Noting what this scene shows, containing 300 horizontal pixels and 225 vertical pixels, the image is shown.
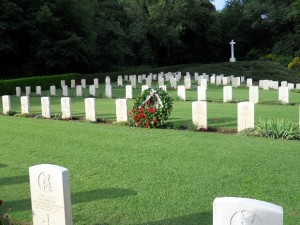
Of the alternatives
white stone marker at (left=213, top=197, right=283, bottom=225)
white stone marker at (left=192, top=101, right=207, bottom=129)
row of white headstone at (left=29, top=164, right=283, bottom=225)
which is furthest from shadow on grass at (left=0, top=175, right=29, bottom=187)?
white stone marker at (left=192, top=101, right=207, bottom=129)

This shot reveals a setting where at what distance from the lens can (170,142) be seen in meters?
9.22

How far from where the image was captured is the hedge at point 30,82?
23688 millimetres

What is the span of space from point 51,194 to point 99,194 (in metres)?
1.51

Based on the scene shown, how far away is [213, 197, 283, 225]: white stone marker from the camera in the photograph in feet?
10.6

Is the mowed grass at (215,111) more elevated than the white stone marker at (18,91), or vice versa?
the white stone marker at (18,91)

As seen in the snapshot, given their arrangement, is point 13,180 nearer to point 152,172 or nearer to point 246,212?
point 152,172

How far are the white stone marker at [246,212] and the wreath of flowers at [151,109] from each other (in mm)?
8022

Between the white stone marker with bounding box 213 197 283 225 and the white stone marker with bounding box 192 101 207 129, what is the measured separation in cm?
768

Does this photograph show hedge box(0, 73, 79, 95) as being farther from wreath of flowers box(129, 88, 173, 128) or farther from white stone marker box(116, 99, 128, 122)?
wreath of flowers box(129, 88, 173, 128)

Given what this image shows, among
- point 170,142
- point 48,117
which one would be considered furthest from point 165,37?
point 170,142

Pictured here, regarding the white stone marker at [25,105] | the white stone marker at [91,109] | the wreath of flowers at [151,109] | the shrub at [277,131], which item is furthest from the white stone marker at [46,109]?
the shrub at [277,131]

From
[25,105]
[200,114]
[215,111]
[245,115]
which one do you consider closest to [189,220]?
[245,115]

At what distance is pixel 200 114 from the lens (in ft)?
36.4

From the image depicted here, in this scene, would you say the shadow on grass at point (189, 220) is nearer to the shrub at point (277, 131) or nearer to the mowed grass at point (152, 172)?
the mowed grass at point (152, 172)
